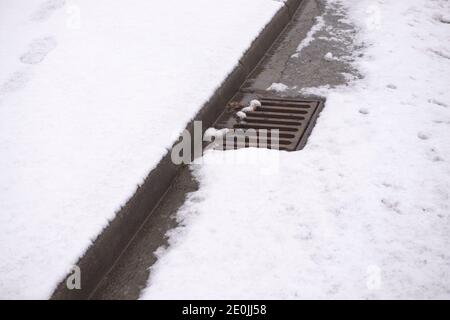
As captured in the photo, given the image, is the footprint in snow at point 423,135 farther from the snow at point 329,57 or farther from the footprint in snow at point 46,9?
the footprint in snow at point 46,9

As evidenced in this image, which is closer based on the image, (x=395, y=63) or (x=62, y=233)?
(x=62, y=233)

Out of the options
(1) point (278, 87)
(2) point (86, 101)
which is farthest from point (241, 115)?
(2) point (86, 101)

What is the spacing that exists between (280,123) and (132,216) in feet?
4.43

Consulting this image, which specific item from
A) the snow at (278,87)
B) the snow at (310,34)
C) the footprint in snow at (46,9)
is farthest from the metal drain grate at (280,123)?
the footprint in snow at (46,9)

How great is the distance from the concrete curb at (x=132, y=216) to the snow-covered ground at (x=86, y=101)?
5 centimetres

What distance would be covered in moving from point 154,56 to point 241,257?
1.89 meters

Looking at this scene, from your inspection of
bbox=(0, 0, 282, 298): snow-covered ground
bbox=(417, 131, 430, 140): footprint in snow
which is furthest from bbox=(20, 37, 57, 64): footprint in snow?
bbox=(417, 131, 430, 140): footprint in snow

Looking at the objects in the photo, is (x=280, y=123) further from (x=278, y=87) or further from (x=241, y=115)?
(x=278, y=87)

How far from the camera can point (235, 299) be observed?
5.98 feet

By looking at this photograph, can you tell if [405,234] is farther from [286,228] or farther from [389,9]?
[389,9]

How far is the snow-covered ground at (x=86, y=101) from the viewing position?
6.56 ft

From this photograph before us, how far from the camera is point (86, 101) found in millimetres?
2732

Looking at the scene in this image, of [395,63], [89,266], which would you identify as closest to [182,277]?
[89,266]

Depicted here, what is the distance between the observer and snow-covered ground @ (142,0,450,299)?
1.87 meters
